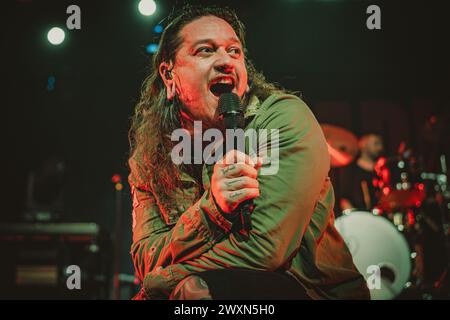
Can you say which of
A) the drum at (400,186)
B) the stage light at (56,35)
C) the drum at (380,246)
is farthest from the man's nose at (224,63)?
the drum at (400,186)

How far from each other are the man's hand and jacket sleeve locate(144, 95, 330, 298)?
0.19ft

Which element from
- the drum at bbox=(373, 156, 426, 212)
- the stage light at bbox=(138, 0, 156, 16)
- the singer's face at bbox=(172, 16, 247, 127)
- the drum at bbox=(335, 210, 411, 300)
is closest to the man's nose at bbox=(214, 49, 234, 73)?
the singer's face at bbox=(172, 16, 247, 127)

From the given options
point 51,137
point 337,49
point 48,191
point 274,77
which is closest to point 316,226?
point 274,77

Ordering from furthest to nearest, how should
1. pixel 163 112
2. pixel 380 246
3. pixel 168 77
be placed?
pixel 380 246 → pixel 163 112 → pixel 168 77

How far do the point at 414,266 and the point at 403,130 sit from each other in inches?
66.6

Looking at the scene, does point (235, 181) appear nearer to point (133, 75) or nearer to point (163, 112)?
point (163, 112)

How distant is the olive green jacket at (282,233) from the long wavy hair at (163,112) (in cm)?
25

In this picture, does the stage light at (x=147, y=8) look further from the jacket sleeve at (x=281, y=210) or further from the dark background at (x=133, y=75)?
the jacket sleeve at (x=281, y=210)

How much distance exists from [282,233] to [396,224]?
3.28 m

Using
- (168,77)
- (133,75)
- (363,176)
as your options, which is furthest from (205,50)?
(363,176)

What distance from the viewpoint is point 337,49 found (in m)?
3.27

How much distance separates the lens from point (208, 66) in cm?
155

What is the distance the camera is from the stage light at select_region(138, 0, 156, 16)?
2463mm
